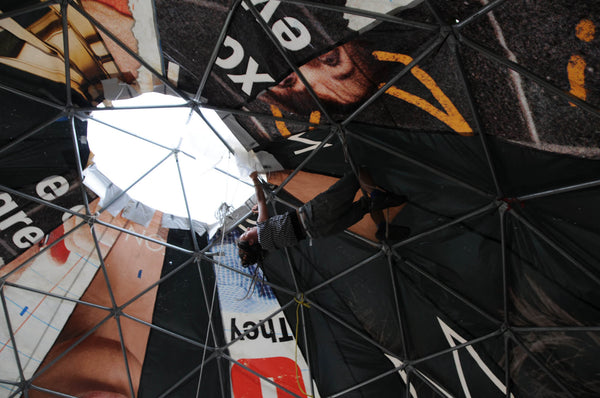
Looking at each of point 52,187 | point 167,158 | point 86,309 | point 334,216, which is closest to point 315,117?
point 334,216

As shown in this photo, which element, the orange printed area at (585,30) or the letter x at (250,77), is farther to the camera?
the letter x at (250,77)

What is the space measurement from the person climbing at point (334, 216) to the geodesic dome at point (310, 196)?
47 centimetres

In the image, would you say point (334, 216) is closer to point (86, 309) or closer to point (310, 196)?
point (310, 196)

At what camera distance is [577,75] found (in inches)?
181

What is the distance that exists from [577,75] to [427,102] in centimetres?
161

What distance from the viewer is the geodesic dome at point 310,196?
17.1ft

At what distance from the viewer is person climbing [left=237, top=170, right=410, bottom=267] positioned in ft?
21.0

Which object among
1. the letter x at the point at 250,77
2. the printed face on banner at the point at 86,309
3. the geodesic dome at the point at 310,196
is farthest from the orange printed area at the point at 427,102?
the printed face on banner at the point at 86,309

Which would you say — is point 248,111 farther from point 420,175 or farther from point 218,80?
point 420,175

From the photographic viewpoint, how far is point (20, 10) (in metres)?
5.69

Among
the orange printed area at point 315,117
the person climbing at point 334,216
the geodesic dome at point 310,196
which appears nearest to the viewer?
the geodesic dome at point 310,196

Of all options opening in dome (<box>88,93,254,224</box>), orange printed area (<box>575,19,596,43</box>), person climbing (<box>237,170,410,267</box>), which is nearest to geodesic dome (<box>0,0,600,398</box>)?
orange printed area (<box>575,19,596,43</box>)

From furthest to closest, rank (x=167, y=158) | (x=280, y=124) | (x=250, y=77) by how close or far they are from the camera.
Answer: (x=167, y=158), (x=280, y=124), (x=250, y=77)

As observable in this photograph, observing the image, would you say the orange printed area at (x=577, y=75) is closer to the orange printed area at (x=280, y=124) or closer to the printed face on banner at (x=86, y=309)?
the orange printed area at (x=280, y=124)
